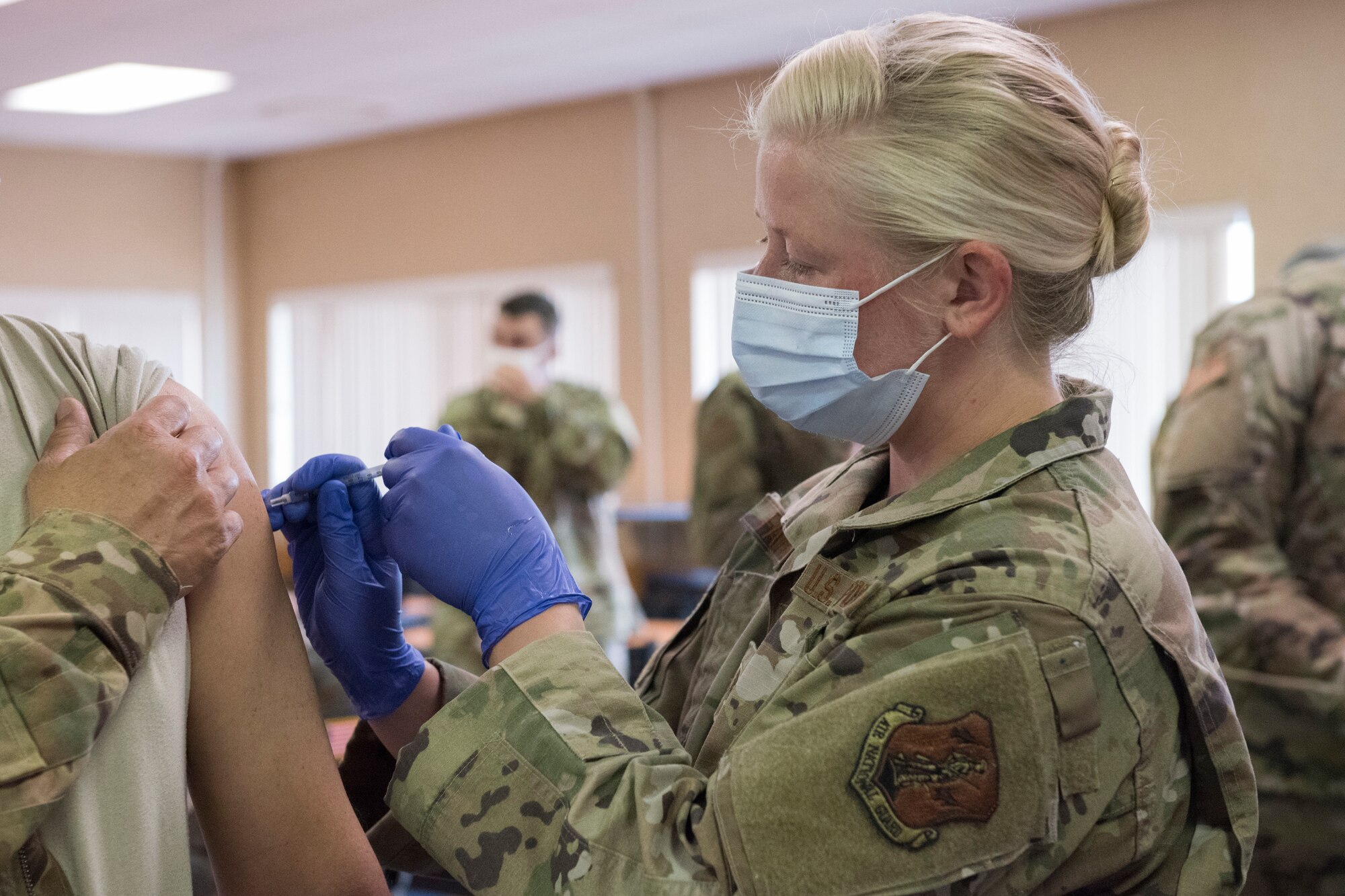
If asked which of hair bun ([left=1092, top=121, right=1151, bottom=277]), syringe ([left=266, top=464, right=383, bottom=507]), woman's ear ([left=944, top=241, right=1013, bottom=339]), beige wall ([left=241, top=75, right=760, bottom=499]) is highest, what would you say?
beige wall ([left=241, top=75, right=760, bottom=499])

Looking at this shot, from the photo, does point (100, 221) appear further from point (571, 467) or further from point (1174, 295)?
point (1174, 295)

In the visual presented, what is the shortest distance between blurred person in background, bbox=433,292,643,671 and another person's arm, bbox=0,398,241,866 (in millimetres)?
3227

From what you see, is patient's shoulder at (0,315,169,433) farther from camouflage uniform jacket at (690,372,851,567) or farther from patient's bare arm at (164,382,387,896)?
camouflage uniform jacket at (690,372,851,567)

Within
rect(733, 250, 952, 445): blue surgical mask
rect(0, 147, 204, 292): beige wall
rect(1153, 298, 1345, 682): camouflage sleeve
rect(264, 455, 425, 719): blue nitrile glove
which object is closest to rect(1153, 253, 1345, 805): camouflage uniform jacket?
rect(1153, 298, 1345, 682): camouflage sleeve

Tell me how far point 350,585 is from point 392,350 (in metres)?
7.32

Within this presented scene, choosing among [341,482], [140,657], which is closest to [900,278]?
[341,482]

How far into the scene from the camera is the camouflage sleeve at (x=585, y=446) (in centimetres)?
461

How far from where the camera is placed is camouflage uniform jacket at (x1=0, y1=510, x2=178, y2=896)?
103 cm

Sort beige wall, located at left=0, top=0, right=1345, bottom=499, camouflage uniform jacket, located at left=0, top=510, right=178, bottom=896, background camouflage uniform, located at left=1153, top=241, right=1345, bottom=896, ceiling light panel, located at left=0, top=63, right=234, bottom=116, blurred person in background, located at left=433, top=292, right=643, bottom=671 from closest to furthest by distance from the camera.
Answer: camouflage uniform jacket, located at left=0, top=510, right=178, bottom=896 < background camouflage uniform, located at left=1153, top=241, right=1345, bottom=896 < blurred person in background, located at left=433, top=292, right=643, bottom=671 < beige wall, located at left=0, top=0, right=1345, bottom=499 < ceiling light panel, located at left=0, top=63, right=234, bottom=116

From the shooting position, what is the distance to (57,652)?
41.4 inches

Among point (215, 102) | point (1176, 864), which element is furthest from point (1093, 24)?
point (1176, 864)

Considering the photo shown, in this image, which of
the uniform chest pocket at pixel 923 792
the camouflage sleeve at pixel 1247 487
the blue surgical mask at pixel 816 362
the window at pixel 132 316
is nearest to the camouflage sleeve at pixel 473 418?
the camouflage sleeve at pixel 1247 487

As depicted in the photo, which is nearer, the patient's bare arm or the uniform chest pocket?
the uniform chest pocket

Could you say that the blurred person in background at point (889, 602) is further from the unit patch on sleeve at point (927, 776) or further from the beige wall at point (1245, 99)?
the beige wall at point (1245, 99)
